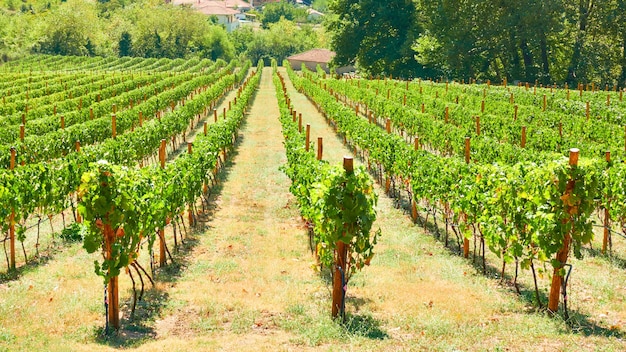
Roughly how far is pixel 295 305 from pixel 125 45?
330ft

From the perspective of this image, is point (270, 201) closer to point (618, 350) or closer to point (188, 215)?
point (188, 215)

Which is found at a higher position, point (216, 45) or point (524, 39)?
point (216, 45)

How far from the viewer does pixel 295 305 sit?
8391mm

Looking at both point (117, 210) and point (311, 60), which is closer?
point (117, 210)

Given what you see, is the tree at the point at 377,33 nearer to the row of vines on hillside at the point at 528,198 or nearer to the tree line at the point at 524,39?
the tree line at the point at 524,39

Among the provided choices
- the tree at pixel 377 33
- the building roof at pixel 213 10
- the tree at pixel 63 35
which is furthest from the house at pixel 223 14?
the tree at pixel 377 33

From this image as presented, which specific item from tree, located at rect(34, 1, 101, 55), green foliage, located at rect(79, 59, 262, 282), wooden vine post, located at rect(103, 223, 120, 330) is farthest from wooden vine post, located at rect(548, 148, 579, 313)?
tree, located at rect(34, 1, 101, 55)

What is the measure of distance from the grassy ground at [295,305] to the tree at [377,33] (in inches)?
1893

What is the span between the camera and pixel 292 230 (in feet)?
41.3

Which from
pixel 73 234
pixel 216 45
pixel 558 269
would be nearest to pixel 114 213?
pixel 73 234

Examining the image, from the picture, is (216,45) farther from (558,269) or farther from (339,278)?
(558,269)

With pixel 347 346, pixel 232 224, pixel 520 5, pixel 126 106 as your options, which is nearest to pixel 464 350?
pixel 347 346

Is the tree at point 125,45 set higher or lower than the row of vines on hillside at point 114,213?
higher

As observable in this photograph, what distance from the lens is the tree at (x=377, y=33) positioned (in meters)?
58.3
